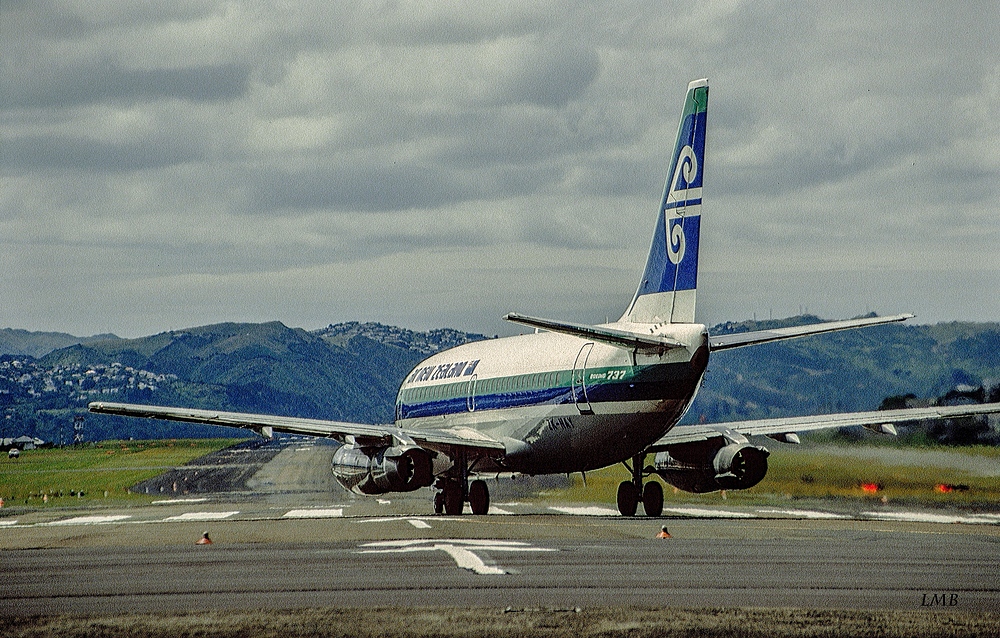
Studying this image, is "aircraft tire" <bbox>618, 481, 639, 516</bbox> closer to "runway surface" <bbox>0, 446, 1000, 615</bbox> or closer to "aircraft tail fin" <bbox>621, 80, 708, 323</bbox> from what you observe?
"runway surface" <bbox>0, 446, 1000, 615</bbox>

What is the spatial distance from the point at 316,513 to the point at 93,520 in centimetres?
712

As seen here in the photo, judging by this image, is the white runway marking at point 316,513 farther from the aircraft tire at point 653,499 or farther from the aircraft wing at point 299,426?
the aircraft tire at point 653,499

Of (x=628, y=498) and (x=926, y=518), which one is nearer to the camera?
(x=926, y=518)

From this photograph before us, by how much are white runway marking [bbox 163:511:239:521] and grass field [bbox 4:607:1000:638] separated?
1075 inches

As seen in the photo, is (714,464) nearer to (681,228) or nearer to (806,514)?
(806,514)

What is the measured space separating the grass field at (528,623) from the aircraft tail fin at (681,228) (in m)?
19.5

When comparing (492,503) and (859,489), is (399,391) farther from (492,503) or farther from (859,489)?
(859,489)

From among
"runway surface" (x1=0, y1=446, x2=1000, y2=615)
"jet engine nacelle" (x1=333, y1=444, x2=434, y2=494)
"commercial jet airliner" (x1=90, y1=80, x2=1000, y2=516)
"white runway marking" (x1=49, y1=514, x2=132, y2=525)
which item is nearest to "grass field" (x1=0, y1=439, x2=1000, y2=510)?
"commercial jet airliner" (x1=90, y1=80, x2=1000, y2=516)

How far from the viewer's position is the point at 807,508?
42781 mm

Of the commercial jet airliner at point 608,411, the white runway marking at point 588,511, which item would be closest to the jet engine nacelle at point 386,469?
the commercial jet airliner at point 608,411

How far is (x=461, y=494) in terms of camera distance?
4197 cm

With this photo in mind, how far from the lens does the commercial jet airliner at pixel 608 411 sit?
35.2 meters

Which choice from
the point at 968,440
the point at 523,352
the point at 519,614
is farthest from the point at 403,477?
the point at 519,614

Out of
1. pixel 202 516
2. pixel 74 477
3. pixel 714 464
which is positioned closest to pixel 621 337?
pixel 714 464
